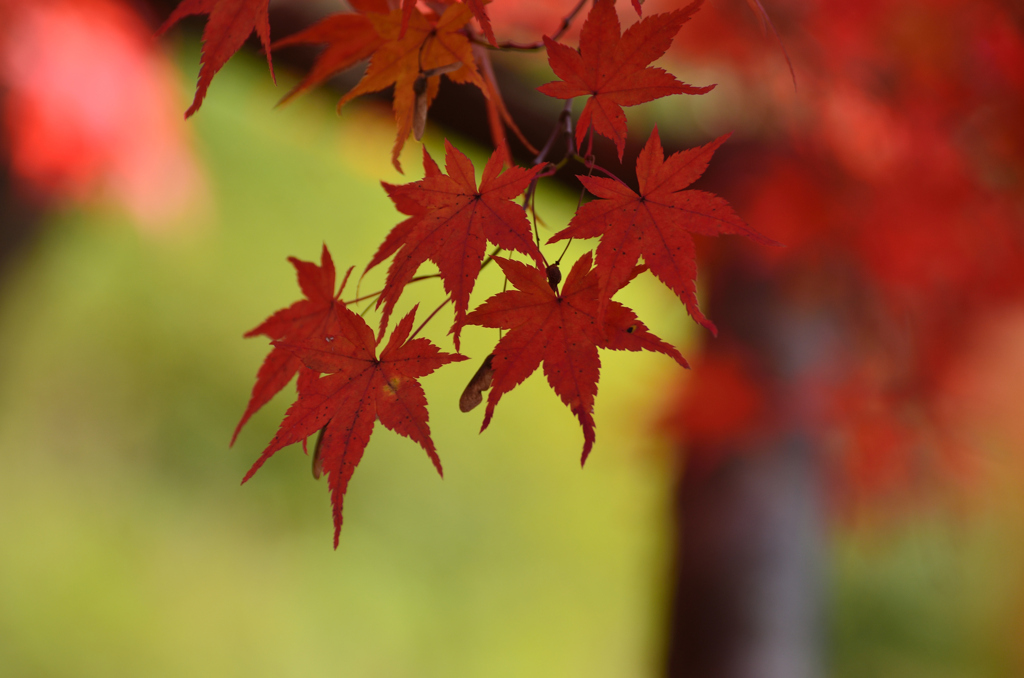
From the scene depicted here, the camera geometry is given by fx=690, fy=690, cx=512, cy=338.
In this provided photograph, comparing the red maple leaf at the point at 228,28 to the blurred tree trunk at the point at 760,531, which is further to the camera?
the blurred tree trunk at the point at 760,531

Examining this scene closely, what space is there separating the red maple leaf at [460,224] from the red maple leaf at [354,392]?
27 mm

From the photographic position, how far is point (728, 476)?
5.74 ft

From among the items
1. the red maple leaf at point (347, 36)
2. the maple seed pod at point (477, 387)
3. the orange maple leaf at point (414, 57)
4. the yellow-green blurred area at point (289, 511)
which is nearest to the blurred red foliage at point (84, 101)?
the yellow-green blurred area at point (289, 511)

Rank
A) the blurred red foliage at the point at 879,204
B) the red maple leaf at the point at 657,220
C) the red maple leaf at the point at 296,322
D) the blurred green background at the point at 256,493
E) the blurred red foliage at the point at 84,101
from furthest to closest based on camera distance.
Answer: the blurred green background at the point at 256,493, the blurred red foliage at the point at 84,101, the blurred red foliage at the point at 879,204, the red maple leaf at the point at 296,322, the red maple leaf at the point at 657,220

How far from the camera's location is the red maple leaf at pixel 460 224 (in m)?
0.45

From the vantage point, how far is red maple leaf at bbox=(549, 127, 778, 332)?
0.45m

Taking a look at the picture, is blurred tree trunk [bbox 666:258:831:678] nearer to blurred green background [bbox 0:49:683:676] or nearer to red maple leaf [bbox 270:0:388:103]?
blurred green background [bbox 0:49:683:676]

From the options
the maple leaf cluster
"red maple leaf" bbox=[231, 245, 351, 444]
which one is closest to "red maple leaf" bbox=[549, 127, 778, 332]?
the maple leaf cluster

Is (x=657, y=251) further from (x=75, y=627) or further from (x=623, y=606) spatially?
(x=623, y=606)

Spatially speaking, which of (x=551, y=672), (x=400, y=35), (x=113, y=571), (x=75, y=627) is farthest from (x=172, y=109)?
(x=551, y=672)

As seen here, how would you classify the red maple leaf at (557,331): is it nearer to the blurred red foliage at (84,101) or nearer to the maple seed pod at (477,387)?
the maple seed pod at (477,387)

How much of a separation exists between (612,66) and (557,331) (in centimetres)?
19

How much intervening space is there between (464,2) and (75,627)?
346 centimetres

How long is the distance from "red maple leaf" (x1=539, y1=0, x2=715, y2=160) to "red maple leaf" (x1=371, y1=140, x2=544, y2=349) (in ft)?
0.22
